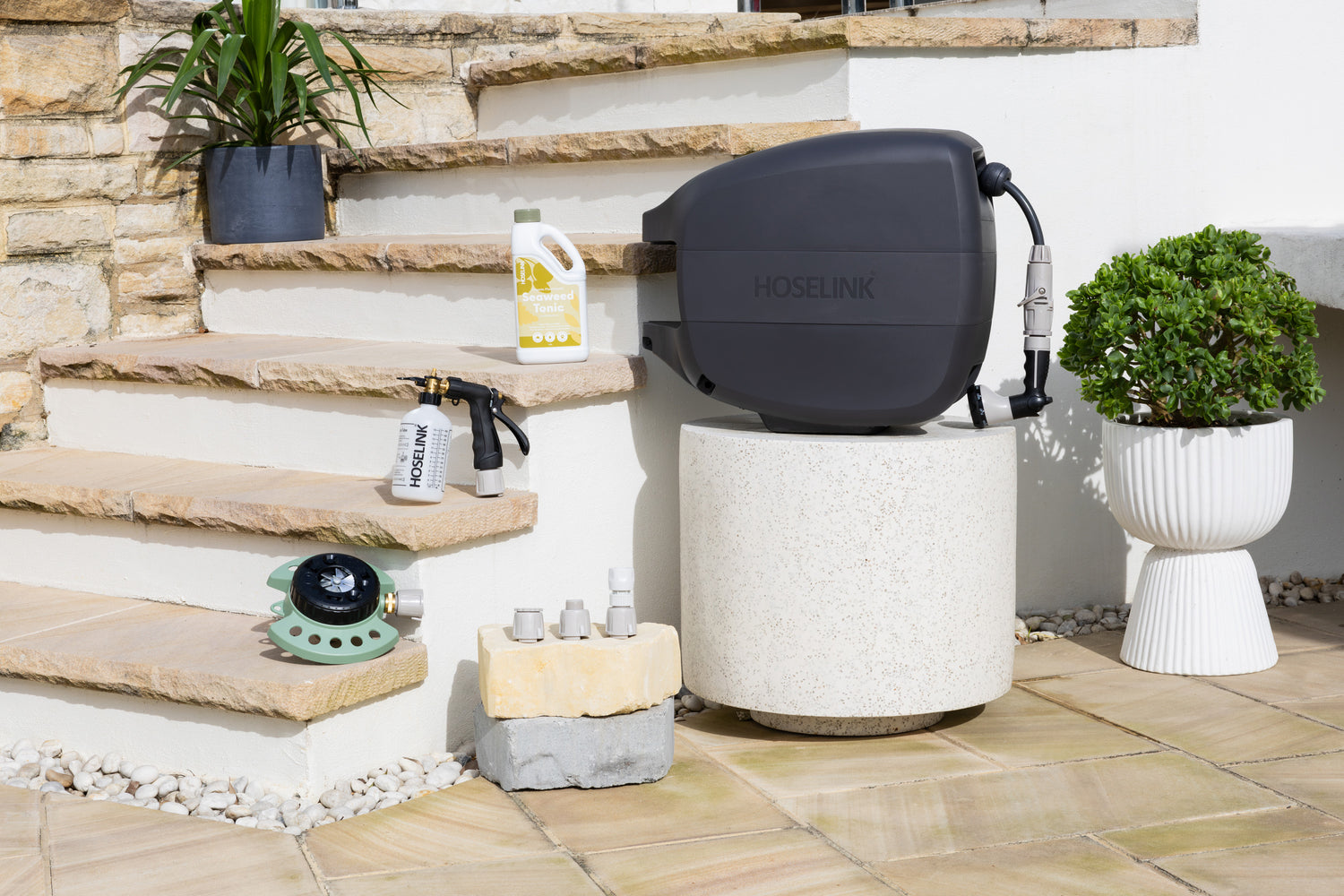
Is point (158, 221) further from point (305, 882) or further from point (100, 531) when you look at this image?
point (305, 882)

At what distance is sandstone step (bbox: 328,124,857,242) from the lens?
9.10 feet

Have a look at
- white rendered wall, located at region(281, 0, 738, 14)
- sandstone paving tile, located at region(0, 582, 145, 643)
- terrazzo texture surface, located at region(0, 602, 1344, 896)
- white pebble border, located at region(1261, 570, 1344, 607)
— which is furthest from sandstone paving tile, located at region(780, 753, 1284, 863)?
white rendered wall, located at region(281, 0, 738, 14)

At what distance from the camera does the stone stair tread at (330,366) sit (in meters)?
2.43

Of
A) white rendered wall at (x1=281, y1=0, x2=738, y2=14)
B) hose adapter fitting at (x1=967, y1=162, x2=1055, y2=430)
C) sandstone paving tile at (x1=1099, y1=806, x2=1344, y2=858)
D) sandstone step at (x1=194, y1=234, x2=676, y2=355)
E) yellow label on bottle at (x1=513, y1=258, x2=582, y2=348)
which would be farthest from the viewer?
white rendered wall at (x1=281, y1=0, x2=738, y2=14)

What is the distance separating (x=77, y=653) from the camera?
2262mm

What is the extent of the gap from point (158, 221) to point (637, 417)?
1.31 meters

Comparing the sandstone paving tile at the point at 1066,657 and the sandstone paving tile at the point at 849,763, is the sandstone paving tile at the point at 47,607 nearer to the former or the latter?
the sandstone paving tile at the point at 849,763

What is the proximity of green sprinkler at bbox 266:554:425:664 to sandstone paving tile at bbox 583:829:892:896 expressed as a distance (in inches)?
19.8

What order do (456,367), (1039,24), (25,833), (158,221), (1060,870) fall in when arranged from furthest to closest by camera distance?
(158,221)
(1039,24)
(456,367)
(25,833)
(1060,870)

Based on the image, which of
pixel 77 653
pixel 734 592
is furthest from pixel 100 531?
pixel 734 592

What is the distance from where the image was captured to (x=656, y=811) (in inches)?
81.2

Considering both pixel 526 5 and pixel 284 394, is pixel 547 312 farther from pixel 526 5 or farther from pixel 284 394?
pixel 526 5

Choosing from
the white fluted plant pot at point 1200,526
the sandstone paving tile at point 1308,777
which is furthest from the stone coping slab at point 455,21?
the sandstone paving tile at point 1308,777

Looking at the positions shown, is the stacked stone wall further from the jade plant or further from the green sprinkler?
the jade plant
